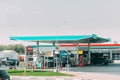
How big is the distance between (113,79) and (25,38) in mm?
22266

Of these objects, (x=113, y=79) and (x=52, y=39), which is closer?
(x=113, y=79)

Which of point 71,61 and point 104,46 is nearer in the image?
point 71,61

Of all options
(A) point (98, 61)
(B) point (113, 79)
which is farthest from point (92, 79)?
A: (A) point (98, 61)

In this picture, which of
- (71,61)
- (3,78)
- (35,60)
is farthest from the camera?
(71,61)

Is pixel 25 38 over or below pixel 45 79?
over

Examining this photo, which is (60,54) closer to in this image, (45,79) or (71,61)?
(71,61)

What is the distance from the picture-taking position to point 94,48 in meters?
87.5

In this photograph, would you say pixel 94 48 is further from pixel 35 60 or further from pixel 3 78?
pixel 3 78

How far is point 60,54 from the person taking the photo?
54.8 m

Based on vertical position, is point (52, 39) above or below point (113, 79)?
above

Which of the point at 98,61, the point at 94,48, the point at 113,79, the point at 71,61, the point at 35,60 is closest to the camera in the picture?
the point at 113,79

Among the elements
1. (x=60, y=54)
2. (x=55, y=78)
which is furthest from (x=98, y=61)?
(x=55, y=78)

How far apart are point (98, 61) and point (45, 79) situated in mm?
37619

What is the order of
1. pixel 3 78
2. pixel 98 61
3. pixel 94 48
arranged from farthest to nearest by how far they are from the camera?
pixel 94 48 → pixel 98 61 → pixel 3 78
